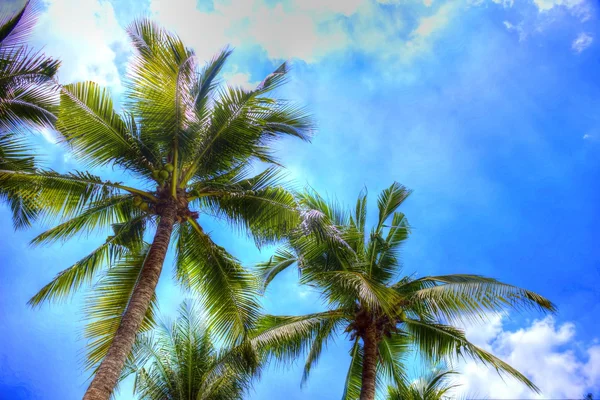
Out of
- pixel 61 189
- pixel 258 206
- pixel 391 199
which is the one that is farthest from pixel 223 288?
pixel 391 199

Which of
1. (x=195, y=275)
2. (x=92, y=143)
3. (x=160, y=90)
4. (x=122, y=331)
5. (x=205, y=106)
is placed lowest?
(x=122, y=331)

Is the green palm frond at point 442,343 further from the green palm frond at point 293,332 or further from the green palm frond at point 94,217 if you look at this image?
the green palm frond at point 94,217

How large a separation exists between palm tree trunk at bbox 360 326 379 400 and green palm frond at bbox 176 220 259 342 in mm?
3047

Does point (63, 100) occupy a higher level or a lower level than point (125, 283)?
higher

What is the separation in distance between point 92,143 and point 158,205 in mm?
1879

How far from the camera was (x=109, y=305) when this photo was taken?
1064cm

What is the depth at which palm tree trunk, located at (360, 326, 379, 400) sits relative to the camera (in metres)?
11.6

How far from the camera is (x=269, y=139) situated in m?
11.6

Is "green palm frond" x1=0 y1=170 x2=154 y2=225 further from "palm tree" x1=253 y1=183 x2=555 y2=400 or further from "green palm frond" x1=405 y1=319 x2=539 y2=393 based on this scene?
"green palm frond" x1=405 y1=319 x2=539 y2=393

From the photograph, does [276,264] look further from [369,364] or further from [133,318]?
[133,318]

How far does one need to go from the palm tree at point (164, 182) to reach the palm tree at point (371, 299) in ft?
4.42

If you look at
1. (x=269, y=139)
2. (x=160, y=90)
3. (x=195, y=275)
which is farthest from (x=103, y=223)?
(x=269, y=139)

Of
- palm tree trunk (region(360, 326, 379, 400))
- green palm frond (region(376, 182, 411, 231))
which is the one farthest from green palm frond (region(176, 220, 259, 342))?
green palm frond (region(376, 182, 411, 231))

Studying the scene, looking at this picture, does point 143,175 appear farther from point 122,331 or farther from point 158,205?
point 122,331
